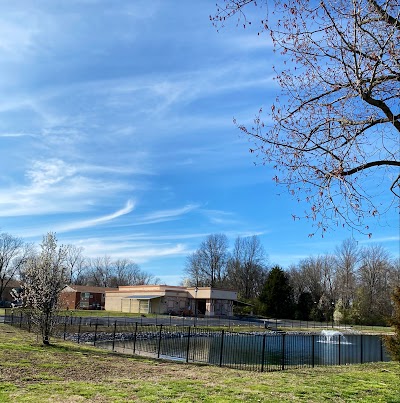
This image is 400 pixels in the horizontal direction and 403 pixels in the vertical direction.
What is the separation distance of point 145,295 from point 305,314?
2832 centimetres

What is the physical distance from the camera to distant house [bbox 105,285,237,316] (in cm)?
6144

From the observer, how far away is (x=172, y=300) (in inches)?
2458

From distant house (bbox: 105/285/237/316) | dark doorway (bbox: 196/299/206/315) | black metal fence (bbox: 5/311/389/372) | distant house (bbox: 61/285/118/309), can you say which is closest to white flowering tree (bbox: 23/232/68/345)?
black metal fence (bbox: 5/311/389/372)

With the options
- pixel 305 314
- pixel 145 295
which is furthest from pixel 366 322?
pixel 145 295

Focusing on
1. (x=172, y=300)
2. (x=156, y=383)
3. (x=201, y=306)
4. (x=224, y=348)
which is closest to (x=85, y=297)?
(x=172, y=300)

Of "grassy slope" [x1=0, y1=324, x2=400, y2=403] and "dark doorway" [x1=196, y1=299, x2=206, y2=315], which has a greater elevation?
"grassy slope" [x1=0, y1=324, x2=400, y2=403]

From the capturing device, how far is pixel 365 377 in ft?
39.3

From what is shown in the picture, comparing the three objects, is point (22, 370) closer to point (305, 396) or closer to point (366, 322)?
point (305, 396)

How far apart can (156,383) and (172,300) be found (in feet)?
177

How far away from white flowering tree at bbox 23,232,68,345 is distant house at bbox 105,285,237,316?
4315 centimetres

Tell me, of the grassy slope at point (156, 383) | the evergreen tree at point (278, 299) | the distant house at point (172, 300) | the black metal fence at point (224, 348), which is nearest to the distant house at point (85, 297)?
the distant house at point (172, 300)

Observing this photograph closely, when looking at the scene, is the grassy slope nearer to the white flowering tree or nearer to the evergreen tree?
the white flowering tree

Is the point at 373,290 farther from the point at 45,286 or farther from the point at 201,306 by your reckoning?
the point at 45,286

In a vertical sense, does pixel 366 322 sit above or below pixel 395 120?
below
